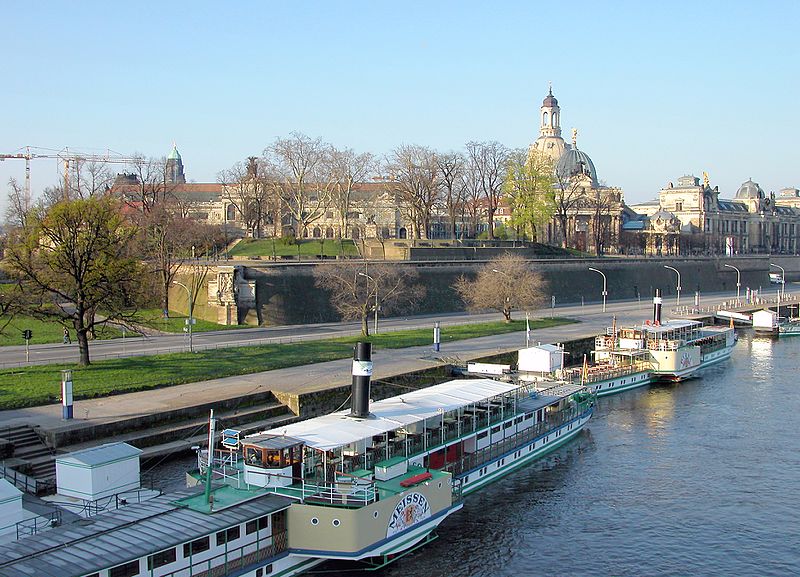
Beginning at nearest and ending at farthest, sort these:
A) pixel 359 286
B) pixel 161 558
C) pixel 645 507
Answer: pixel 161 558 → pixel 645 507 → pixel 359 286

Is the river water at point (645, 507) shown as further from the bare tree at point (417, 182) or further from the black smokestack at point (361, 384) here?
the bare tree at point (417, 182)

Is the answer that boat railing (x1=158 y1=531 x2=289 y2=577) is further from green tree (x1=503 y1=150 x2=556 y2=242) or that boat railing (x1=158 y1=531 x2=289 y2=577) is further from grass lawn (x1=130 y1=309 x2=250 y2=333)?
green tree (x1=503 y1=150 x2=556 y2=242)

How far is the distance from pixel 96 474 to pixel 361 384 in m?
9.10

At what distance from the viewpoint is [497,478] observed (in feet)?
113

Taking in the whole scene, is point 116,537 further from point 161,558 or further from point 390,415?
point 390,415

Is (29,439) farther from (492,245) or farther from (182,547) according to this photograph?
(492,245)

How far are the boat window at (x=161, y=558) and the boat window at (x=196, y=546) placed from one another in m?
0.31

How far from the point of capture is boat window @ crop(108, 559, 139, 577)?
1988 cm

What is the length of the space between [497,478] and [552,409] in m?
7.68

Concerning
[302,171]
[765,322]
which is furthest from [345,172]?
[765,322]

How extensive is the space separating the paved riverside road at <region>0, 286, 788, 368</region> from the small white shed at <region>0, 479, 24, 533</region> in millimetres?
22940

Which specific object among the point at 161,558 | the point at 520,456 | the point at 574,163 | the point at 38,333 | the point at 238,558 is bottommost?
the point at 520,456

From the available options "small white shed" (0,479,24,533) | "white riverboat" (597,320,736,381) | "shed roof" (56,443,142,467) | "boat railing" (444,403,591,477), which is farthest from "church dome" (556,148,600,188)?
"small white shed" (0,479,24,533)

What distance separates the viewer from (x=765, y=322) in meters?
87.1
